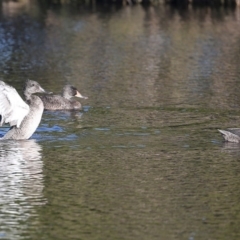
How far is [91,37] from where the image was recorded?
31906 millimetres

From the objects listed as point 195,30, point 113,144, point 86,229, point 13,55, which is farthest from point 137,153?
point 195,30

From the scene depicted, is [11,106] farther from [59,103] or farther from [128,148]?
[59,103]

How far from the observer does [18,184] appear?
38.0 ft

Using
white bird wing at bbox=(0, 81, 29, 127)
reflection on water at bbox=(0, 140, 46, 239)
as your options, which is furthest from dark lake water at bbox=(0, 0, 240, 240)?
white bird wing at bbox=(0, 81, 29, 127)

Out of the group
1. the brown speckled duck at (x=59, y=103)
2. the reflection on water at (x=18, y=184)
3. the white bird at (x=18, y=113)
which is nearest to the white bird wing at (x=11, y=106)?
the white bird at (x=18, y=113)

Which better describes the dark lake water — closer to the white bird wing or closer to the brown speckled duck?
the brown speckled duck

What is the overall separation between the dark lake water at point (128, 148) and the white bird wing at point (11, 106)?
0.38m

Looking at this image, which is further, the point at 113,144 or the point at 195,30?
the point at 195,30

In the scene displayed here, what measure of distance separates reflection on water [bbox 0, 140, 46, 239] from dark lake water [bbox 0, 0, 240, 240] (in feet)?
0.04

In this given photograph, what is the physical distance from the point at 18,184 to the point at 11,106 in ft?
8.69

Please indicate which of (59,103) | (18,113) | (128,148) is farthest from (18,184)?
(59,103)

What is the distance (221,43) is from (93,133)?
619 inches

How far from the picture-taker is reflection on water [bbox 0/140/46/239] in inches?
392

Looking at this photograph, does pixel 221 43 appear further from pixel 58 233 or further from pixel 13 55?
pixel 58 233
